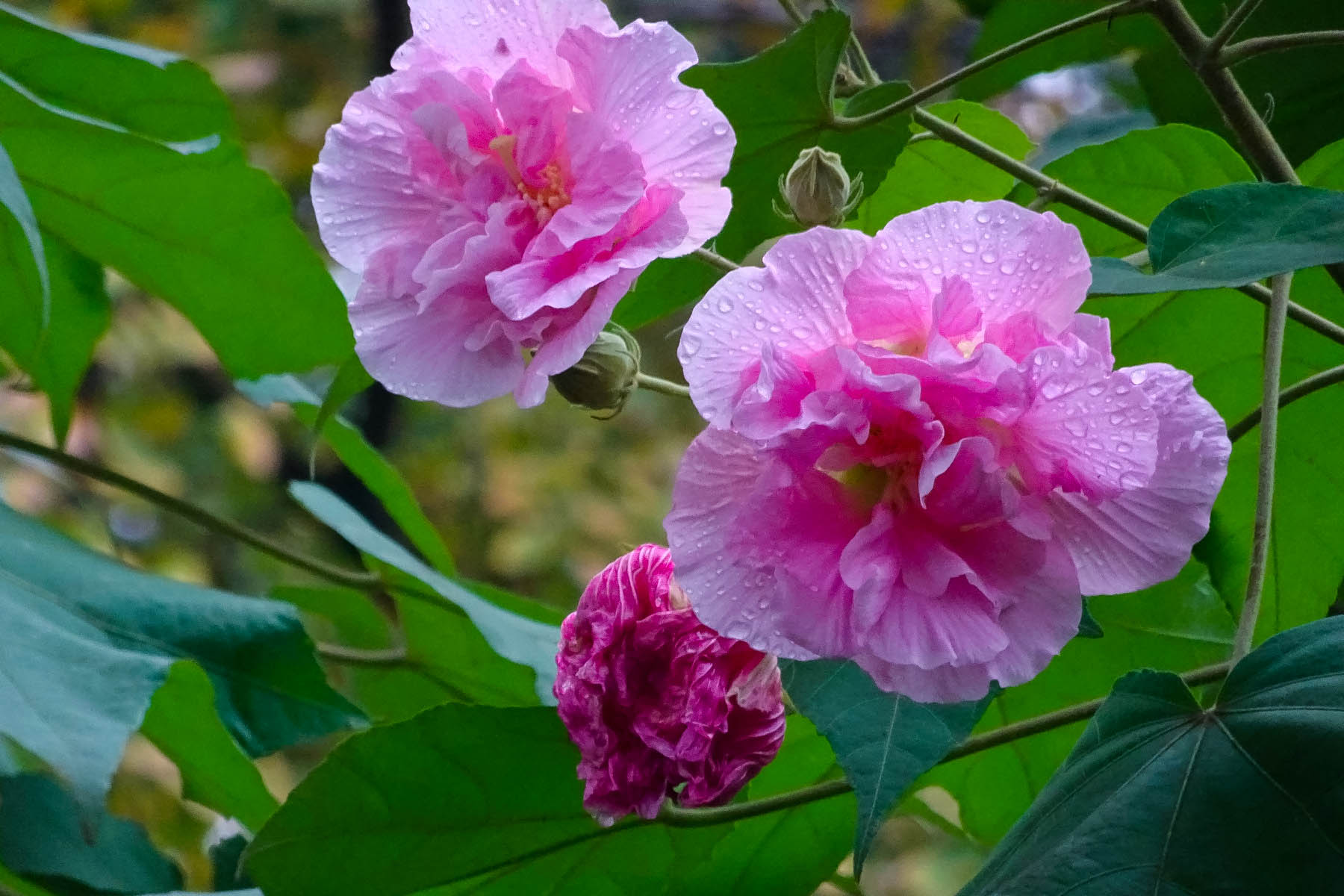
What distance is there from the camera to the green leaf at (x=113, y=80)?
0.75 metres

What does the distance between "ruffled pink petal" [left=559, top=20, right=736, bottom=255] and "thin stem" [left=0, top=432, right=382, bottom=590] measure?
433 millimetres

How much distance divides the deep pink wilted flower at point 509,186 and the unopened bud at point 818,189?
0.06 meters

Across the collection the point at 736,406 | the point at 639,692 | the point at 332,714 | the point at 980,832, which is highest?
the point at 736,406

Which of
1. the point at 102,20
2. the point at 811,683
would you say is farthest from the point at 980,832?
the point at 102,20

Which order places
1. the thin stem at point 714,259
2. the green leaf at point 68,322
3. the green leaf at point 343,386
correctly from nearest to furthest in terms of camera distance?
the thin stem at point 714,259
the green leaf at point 343,386
the green leaf at point 68,322

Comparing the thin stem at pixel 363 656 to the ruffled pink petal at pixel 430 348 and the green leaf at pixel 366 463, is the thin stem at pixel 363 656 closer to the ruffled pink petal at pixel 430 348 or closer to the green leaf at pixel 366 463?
the green leaf at pixel 366 463

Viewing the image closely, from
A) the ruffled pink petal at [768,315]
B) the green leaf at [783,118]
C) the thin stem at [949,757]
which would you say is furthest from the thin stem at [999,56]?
the thin stem at [949,757]

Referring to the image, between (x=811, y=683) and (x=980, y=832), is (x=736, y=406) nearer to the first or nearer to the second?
(x=811, y=683)

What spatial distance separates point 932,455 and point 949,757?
0.56 ft

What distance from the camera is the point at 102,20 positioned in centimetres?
258

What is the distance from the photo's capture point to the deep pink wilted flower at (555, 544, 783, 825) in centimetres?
47

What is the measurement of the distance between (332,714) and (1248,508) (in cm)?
45

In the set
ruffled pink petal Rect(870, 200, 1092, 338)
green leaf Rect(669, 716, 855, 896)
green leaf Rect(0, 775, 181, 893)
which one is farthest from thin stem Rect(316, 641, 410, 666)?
ruffled pink petal Rect(870, 200, 1092, 338)

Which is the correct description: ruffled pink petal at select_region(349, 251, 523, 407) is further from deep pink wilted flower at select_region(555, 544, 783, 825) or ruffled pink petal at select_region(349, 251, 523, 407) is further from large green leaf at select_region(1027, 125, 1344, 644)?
large green leaf at select_region(1027, 125, 1344, 644)
